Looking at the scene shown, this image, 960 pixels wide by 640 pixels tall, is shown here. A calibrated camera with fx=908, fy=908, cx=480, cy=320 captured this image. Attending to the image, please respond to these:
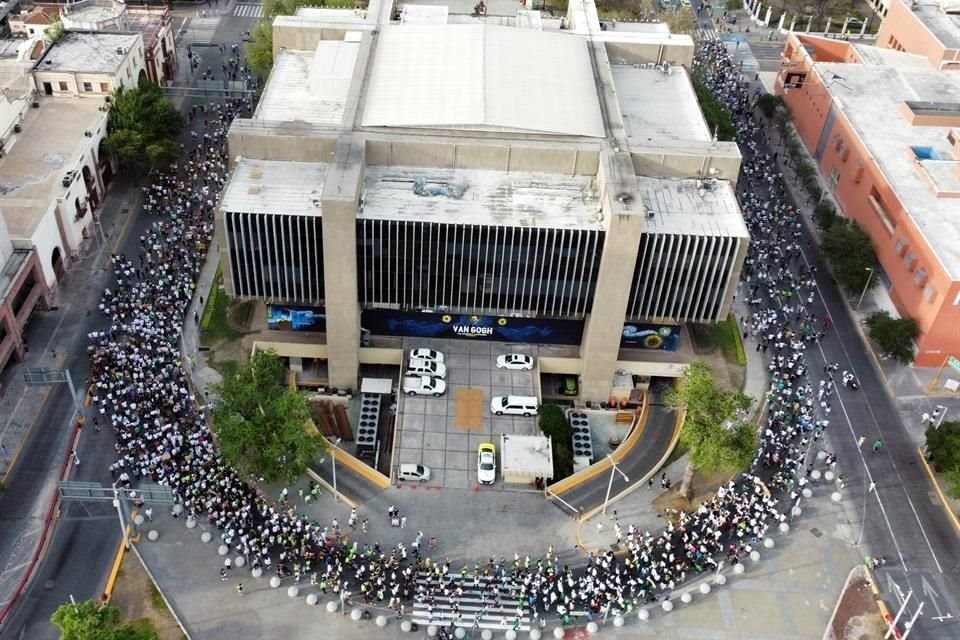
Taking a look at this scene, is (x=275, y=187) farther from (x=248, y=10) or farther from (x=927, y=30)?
(x=927, y=30)

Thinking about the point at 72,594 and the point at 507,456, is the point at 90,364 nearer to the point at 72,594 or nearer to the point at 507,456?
the point at 72,594

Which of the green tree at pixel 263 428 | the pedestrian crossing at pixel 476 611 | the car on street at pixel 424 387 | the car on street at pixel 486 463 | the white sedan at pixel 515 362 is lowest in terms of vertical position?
the pedestrian crossing at pixel 476 611

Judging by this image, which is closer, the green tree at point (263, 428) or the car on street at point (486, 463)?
the green tree at point (263, 428)

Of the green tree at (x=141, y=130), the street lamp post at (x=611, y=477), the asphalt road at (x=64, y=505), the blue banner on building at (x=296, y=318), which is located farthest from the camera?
the green tree at (x=141, y=130)

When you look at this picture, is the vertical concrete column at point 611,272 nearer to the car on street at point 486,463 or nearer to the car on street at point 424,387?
the car on street at point 486,463

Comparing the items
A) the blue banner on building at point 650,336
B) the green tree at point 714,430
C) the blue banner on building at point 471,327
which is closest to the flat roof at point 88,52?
the blue banner on building at point 471,327

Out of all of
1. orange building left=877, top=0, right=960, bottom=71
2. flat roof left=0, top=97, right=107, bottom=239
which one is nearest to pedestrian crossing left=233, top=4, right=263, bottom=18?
flat roof left=0, top=97, right=107, bottom=239

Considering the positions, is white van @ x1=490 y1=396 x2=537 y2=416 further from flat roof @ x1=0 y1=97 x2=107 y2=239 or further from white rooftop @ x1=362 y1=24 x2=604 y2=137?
flat roof @ x1=0 y1=97 x2=107 y2=239

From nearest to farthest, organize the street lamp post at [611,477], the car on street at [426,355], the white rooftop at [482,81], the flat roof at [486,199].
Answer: the street lamp post at [611,477] < the flat roof at [486,199] < the car on street at [426,355] < the white rooftop at [482,81]
